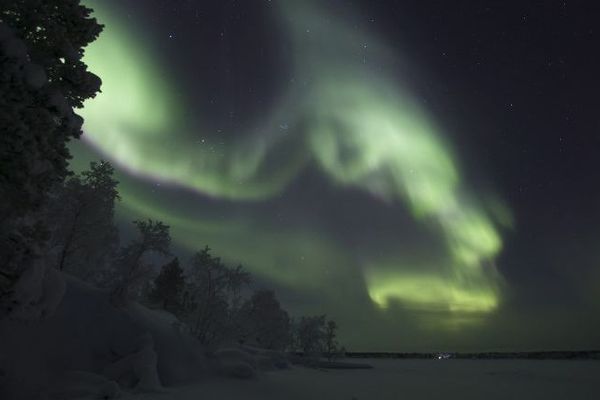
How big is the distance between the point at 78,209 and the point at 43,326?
23956mm

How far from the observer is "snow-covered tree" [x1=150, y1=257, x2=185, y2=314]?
53.9m

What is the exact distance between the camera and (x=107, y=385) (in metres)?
19.1

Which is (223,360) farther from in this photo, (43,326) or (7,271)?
(7,271)

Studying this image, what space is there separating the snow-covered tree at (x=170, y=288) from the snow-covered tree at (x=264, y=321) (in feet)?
102

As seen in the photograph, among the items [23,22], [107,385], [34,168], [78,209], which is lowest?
[107,385]

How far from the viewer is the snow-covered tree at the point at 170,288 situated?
5394 cm

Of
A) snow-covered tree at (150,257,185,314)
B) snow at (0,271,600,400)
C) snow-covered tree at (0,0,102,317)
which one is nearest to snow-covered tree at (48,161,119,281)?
snow-covered tree at (150,257,185,314)

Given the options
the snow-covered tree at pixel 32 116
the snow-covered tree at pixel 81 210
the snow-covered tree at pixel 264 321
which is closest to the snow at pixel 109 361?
the snow-covered tree at pixel 32 116

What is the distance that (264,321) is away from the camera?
85.7 meters

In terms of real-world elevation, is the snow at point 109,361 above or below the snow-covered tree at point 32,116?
below

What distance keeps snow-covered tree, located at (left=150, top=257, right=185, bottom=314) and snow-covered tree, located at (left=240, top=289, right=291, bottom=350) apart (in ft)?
102

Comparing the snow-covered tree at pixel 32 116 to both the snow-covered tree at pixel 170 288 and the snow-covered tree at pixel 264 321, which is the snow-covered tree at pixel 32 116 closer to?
the snow-covered tree at pixel 170 288

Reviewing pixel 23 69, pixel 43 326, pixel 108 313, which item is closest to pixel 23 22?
pixel 23 69

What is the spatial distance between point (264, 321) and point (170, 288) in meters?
36.0
